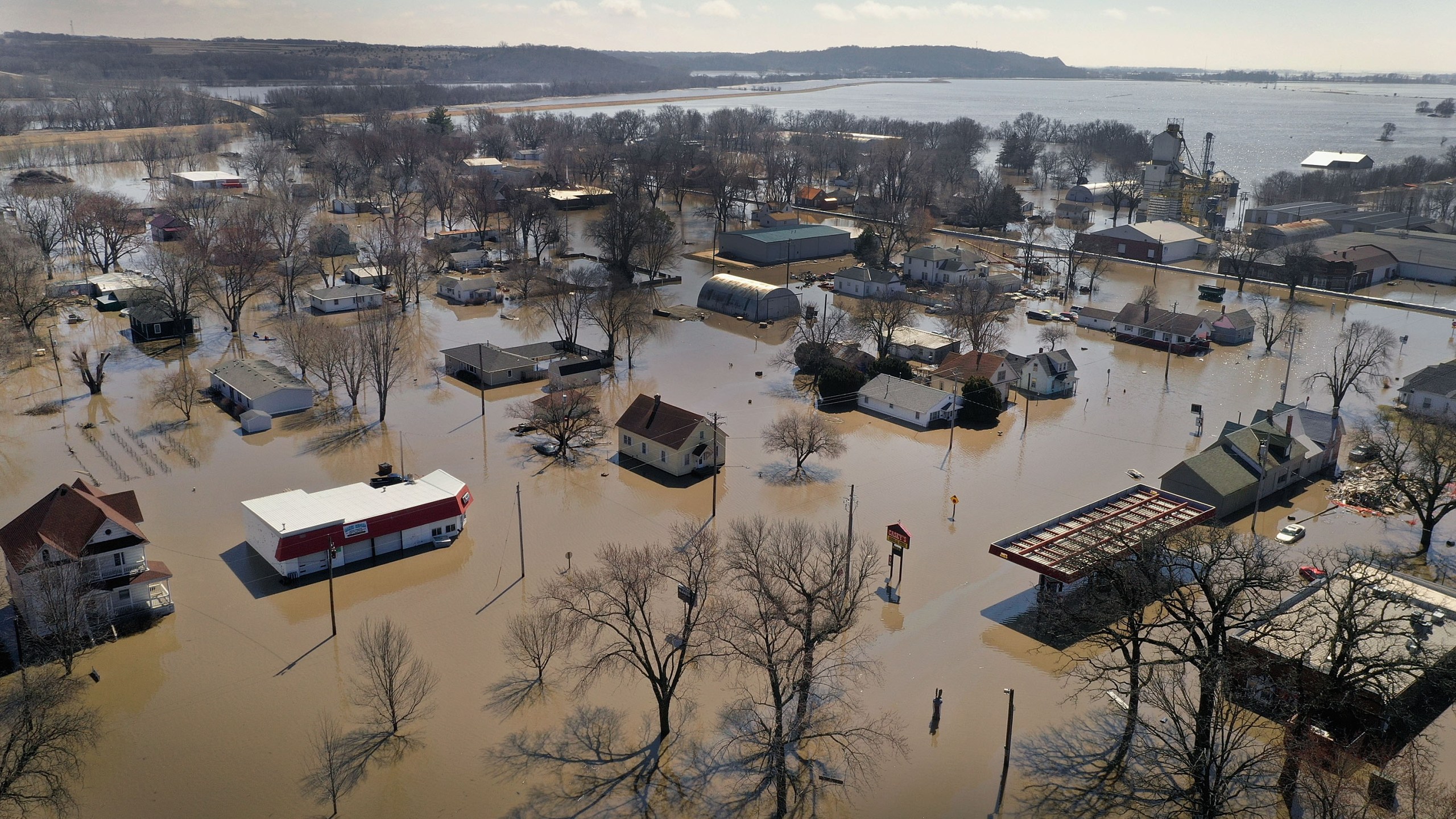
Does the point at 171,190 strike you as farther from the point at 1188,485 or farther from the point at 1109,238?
the point at 1188,485

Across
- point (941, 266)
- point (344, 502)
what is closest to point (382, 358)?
point (344, 502)

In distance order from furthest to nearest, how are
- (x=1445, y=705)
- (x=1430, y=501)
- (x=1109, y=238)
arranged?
(x=1109, y=238) < (x=1430, y=501) < (x=1445, y=705)

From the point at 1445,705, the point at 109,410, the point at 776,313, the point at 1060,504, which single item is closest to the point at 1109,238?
the point at 776,313

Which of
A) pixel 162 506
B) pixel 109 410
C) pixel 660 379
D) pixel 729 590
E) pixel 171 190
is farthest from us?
pixel 171 190

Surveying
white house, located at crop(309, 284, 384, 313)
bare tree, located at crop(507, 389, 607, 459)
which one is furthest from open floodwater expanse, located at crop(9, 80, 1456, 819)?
white house, located at crop(309, 284, 384, 313)

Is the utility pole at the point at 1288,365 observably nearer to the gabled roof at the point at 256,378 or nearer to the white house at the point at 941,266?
the white house at the point at 941,266

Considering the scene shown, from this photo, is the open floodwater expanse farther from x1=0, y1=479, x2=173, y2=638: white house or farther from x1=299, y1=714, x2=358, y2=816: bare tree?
x1=0, y1=479, x2=173, y2=638: white house
